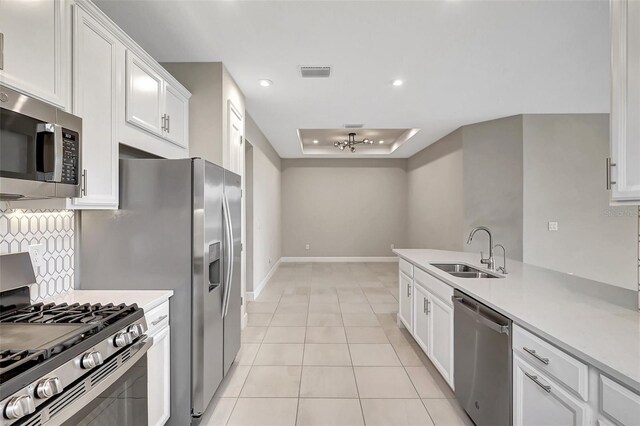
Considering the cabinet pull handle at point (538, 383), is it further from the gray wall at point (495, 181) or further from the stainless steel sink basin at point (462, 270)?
the gray wall at point (495, 181)

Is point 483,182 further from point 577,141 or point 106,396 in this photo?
point 106,396

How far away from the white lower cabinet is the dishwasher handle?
6.14 ft

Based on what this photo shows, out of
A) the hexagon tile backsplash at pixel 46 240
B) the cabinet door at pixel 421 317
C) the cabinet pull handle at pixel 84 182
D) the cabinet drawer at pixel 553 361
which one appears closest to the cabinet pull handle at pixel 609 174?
the cabinet drawer at pixel 553 361

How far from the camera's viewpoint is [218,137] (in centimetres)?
286

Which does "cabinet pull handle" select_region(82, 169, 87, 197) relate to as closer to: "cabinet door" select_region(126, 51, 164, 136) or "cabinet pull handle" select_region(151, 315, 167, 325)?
"cabinet door" select_region(126, 51, 164, 136)

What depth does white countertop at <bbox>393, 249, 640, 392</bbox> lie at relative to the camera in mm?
1056

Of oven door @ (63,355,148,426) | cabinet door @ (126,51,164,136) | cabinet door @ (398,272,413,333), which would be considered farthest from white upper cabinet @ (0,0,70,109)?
cabinet door @ (398,272,413,333)

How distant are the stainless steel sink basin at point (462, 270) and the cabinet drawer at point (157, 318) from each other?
229cm

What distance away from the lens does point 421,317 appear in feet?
9.25

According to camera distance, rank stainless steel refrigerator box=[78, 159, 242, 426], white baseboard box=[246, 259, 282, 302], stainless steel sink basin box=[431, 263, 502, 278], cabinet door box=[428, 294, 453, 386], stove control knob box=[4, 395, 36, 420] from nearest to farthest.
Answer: stove control knob box=[4, 395, 36, 420], stainless steel refrigerator box=[78, 159, 242, 426], cabinet door box=[428, 294, 453, 386], stainless steel sink basin box=[431, 263, 502, 278], white baseboard box=[246, 259, 282, 302]

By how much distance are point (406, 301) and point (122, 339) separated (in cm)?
277

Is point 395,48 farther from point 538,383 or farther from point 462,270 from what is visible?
point 538,383

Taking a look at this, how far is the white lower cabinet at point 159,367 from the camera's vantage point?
164 cm

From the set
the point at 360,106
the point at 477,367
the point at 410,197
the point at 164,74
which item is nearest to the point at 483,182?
the point at 360,106
